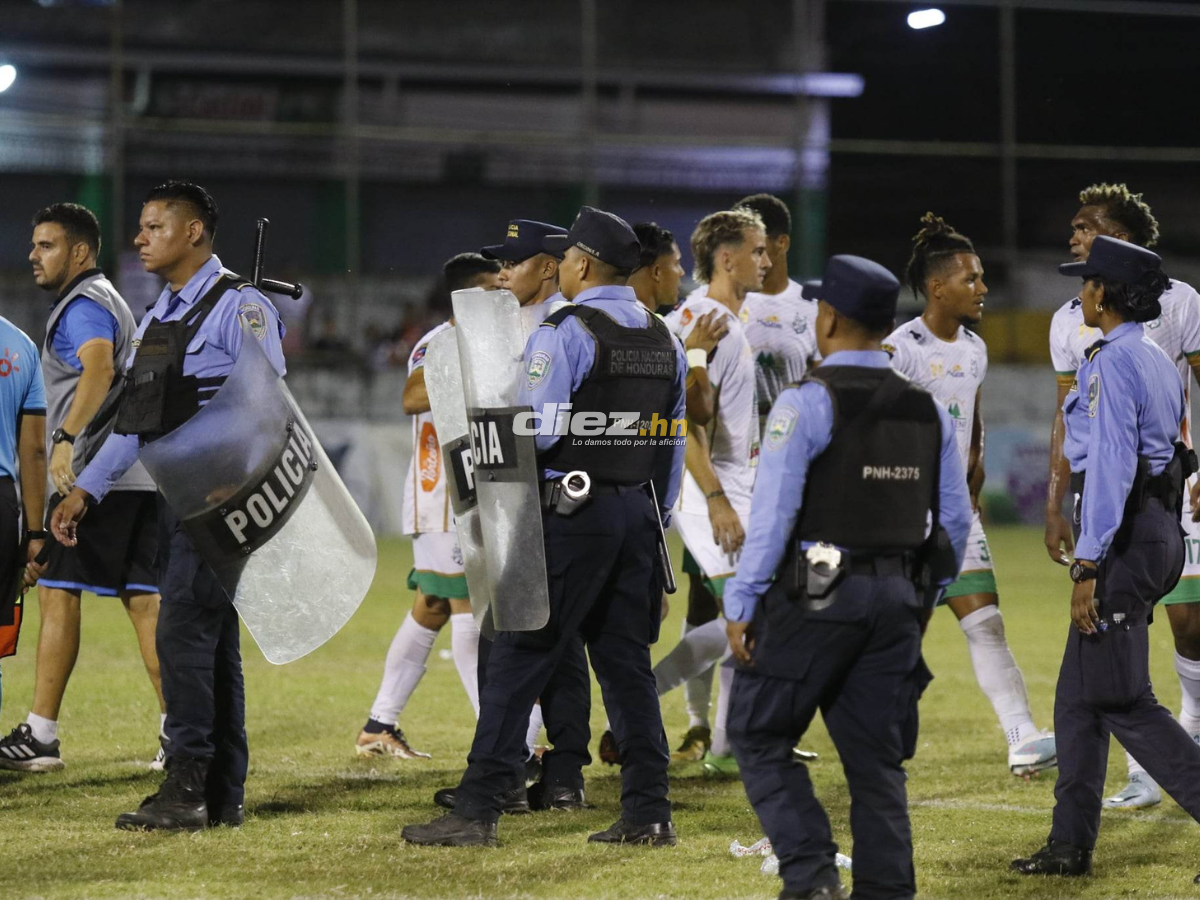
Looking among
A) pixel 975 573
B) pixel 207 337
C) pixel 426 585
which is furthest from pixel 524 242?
pixel 975 573

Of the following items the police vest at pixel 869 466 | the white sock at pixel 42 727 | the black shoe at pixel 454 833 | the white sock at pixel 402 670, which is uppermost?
the police vest at pixel 869 466

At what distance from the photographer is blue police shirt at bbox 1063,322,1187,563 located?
495 centimetres

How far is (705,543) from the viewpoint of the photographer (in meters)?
6.89

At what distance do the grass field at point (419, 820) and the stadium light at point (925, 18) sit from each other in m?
18.0

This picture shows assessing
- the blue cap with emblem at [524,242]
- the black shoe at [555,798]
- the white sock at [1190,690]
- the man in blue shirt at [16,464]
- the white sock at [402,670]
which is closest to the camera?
the blue cap with emblem at [524,242]

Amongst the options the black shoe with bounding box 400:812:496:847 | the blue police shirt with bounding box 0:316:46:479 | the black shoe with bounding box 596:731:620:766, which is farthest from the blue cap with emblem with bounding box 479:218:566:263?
the black shoe with bounding box 596:731:620:766

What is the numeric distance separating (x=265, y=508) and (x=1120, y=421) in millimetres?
2824

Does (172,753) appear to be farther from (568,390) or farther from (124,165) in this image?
(124,165)

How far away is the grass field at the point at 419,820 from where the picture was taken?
4.89 meters

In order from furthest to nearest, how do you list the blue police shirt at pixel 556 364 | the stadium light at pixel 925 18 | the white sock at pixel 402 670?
the stadium light at pixel 925 18 → the white sock at pixel 402 670 → the blue police shirt at pixel 556 364

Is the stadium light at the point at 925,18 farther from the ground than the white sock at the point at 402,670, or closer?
farther from the ground

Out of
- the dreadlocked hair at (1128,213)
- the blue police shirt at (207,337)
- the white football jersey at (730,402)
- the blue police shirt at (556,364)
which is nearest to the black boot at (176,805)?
the blue police shirt at (207,337)

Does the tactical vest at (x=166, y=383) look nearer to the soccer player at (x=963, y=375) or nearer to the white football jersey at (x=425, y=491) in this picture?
the white football jersey at (x=425, y=491)

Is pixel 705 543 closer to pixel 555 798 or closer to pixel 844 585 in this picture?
pixel 555 798
